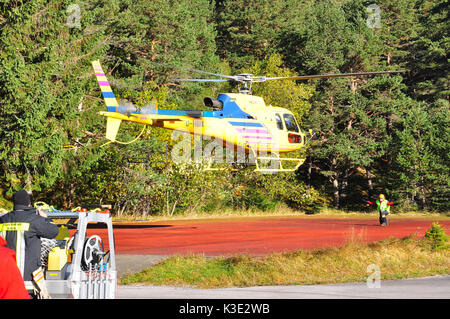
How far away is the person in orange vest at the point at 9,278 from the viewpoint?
3.91 meters

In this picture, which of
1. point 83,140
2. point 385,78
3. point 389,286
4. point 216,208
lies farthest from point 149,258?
point 385,78

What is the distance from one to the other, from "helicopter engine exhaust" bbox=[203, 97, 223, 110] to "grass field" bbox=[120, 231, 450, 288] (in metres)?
8.62

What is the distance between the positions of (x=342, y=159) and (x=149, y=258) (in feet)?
143

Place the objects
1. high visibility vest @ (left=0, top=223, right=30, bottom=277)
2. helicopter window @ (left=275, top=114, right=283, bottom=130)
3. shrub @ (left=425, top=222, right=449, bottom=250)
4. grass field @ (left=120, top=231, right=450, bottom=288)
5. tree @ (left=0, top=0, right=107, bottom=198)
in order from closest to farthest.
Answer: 1. high visibility vest @ (left=0, top=223, right=30, bottom=277)
2. grass field @ (left=120, top=231, right=450, bottom=288)
3. shrub @ (left=425, top=222, right=449, bottom=250)
4. helicopter window @ (left=275, top=114, right=283, bottom=130)
5. tree @ (left=0, top=0, right=107, bottom=198)

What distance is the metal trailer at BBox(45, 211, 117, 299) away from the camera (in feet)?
23.7

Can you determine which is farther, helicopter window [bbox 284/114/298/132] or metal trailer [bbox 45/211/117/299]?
helicopter window [bbox 284/114/298/132]

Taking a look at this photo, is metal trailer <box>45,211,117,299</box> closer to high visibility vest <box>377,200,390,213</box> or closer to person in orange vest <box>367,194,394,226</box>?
person in orange vest <box>367,194,394,226</box>

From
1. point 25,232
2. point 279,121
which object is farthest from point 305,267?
point 279,121

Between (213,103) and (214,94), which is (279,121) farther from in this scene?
(214,94)

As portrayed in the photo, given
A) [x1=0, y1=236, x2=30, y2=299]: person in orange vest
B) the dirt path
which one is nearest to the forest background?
→ the dirt path

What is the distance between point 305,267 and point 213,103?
11165 millimetres

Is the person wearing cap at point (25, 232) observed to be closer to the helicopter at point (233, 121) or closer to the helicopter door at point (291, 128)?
the helicopter at point (233, 121)

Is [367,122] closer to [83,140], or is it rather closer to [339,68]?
[339,68]

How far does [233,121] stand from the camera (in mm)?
27266
